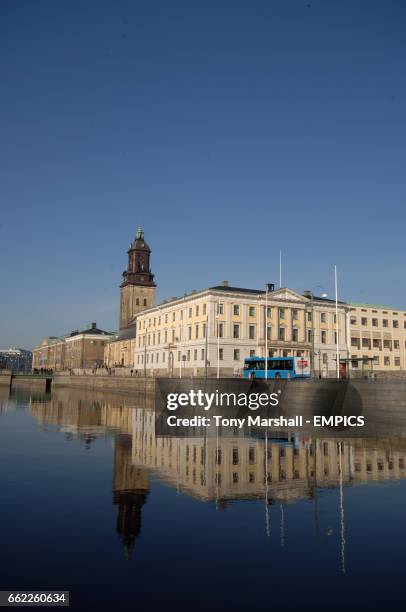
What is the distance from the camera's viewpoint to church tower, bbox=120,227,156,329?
147125mm

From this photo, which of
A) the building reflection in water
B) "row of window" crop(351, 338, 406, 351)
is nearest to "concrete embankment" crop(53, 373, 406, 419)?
the building reflection in water

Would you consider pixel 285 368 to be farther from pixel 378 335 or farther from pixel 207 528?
pixel 378 335

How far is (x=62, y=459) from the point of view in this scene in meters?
25.0

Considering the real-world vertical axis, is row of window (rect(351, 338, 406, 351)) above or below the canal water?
above

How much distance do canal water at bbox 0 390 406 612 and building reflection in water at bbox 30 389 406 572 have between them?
8cm

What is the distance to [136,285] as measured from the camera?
148 meters

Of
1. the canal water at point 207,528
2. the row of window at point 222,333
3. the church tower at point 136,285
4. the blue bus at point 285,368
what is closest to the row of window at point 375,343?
the row of window at point 222,333

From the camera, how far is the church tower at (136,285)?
147 metres

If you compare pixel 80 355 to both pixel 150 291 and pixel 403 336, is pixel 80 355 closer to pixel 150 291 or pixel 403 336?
pixel 150 291

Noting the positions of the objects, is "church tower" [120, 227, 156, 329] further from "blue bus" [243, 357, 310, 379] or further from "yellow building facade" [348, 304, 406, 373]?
"blue bus" [243, 357, 310, 379]

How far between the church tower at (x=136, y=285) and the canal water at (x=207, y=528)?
396ft

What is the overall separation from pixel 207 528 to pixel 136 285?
13602cm

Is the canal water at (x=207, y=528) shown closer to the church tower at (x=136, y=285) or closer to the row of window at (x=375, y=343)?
the row of window at (x=375, y=343)

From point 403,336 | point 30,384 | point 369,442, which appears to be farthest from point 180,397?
point 30,384
